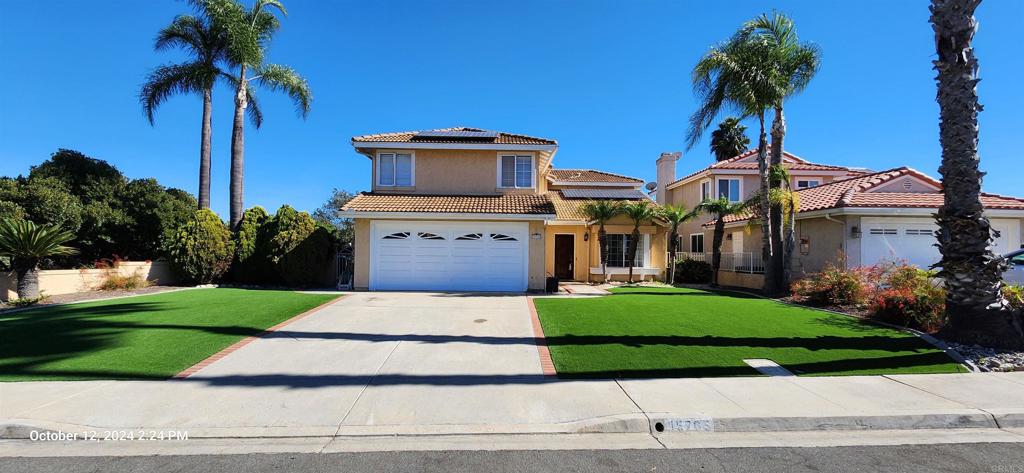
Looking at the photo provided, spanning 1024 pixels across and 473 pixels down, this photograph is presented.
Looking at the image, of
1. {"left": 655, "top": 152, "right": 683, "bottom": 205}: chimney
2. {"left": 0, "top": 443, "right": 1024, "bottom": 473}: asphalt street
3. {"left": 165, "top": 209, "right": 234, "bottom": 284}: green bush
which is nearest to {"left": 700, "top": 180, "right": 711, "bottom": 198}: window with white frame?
A: {"left": 655, "top": 152, "right": 683, "bottom": 205}: chimney

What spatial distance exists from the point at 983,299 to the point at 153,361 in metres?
13.0

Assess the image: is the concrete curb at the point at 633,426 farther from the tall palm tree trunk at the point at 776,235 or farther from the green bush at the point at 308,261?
the green bush at the point at 308,261

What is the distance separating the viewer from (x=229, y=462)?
4035 millimetres

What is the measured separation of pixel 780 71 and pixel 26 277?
875 inches

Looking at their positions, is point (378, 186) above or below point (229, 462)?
above

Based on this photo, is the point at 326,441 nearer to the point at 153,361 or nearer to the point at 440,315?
the point at 153,361

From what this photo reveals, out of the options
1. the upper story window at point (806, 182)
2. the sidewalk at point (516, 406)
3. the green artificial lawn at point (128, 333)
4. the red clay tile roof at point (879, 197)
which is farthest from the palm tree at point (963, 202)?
the upper story window at point (806, 182)

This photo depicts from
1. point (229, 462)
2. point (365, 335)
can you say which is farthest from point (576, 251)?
point (229, 462)

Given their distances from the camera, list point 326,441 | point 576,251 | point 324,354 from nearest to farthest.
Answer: point 326,441 < point 324,354 < point 576,251

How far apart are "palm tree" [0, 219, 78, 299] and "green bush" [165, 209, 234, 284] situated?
12.6 ft

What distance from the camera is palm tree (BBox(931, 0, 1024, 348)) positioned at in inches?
303

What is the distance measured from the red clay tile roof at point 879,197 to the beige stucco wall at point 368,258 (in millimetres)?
9703

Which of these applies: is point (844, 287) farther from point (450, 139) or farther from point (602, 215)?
point (450, 139)

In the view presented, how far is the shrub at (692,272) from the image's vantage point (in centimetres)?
2161
